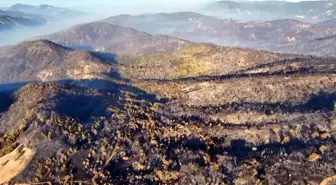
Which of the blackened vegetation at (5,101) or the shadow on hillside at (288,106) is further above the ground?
the shadow on hillside at (288,106)

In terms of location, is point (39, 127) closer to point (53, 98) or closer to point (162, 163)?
point (53, 98)

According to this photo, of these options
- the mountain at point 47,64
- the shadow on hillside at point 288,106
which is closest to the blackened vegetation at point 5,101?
the mountain at point 47,64

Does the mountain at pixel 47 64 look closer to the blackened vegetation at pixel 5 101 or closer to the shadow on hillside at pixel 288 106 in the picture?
the blackened vegetation at pixel 5 101

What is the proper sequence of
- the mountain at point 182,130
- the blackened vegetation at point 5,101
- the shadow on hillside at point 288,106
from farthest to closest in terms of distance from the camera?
1. the blackened vegetation at point 5,101
2. the shadow on hillside at point 288,106
3. the mountain at point 182,130

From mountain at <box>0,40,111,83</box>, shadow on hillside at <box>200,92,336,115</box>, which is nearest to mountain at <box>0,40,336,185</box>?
shadow on hillside at <box>200,92,336,115</box>

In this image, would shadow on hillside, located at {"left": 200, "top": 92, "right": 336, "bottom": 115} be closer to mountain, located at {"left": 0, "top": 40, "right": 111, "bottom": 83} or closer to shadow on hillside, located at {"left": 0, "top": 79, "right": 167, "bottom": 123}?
shadow on hillside, located at {"left": 0, "top": 79, "right": 167, "bottom": 123}

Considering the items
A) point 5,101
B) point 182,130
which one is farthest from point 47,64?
point 182,130
